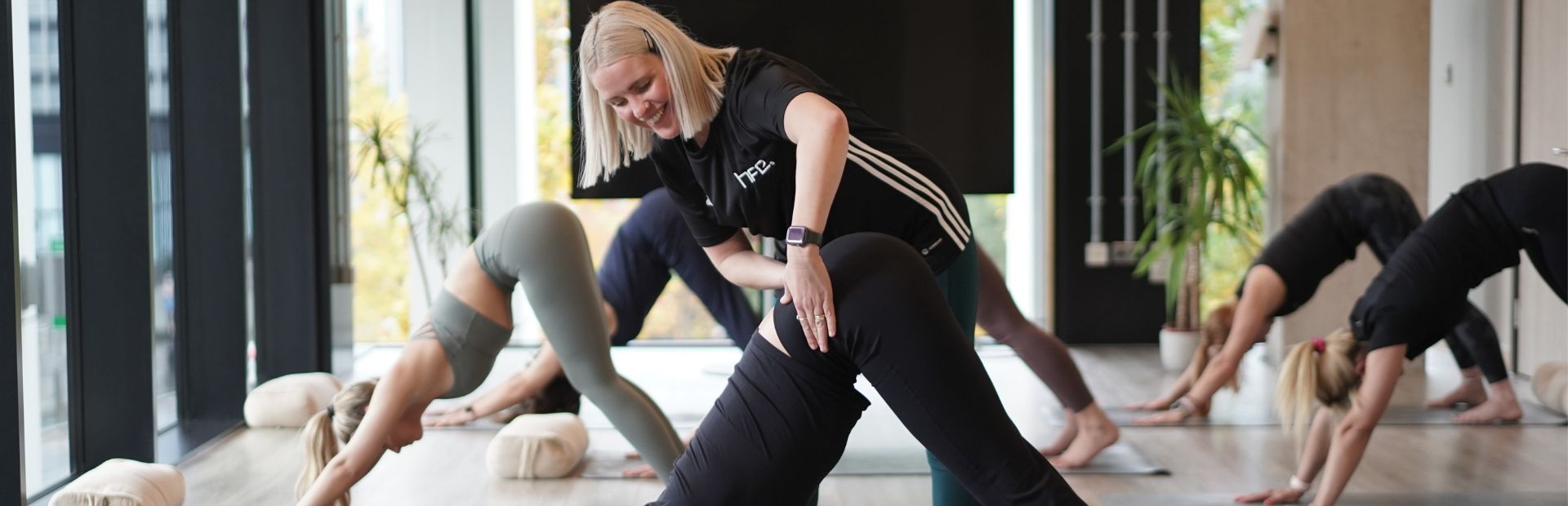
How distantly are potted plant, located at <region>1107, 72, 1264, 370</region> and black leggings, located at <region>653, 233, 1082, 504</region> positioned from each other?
4.07 m

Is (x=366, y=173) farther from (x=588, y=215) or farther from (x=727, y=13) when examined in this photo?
(x=727, y=13)

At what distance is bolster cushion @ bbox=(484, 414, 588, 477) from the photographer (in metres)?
3.43

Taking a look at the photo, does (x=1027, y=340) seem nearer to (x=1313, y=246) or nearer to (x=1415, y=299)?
(x=1415, y=299)

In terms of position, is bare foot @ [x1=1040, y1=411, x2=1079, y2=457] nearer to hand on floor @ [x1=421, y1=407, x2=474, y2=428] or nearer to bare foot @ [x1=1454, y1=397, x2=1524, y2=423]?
bare foot @ [x1=1454, y1=397, x2=1524, y2=423]

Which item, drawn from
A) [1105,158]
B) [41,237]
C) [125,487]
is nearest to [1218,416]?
[1105,158]

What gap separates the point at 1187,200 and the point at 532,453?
3337 mm

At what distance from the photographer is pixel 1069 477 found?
11.1ft

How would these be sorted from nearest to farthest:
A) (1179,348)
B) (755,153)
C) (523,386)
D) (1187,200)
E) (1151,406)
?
(755,153)
(523,386)
(1151,406)
(1179,348)
(1187,200)

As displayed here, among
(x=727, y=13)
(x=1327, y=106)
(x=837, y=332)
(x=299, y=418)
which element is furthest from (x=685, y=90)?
(x=1327, y=106)

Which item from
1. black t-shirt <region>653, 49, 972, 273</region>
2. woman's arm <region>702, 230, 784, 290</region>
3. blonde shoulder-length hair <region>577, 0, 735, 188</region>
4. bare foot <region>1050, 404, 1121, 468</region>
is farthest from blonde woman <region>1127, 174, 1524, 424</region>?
blonde shoulder-length hair <region>577, 0, 735, 188</region>

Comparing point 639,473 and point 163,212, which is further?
point 163,212

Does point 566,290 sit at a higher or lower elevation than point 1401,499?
higher

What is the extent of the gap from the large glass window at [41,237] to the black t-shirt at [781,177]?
193cm

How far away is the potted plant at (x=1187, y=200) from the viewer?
5.45m
